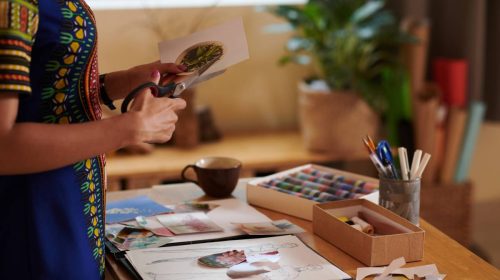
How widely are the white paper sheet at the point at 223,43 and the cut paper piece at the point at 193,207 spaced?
36cm

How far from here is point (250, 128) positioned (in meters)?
3.59

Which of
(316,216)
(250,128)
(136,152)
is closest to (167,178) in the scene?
(136,152)

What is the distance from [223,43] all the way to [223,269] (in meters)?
0.44

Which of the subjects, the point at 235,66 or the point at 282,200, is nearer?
the point at 282,200

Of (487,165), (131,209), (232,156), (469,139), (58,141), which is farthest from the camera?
(487,165)

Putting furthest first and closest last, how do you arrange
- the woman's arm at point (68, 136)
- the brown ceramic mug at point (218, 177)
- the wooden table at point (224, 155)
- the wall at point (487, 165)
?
the wall at point (487, 165) < the wooden table at point (224, 155) < the brown ceramic mug at point (218, 177) < the woman's arm at point (68, 136)

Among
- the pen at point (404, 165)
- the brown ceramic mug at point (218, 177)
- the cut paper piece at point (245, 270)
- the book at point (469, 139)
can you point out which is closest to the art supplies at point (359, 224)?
the pen at point (404, 165)

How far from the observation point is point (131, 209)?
5.65 feet

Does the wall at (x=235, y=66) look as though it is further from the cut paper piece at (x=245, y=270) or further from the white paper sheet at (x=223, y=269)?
the cut paper piece at (x=245, y=270)

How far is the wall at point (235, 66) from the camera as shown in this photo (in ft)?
10.8

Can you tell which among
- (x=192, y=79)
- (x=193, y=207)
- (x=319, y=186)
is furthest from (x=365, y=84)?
(x=192, y=79)

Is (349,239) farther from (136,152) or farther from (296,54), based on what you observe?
(296,54)

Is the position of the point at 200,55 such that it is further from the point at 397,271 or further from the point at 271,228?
the point at 397,271

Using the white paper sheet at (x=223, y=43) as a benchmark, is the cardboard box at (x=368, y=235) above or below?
below
